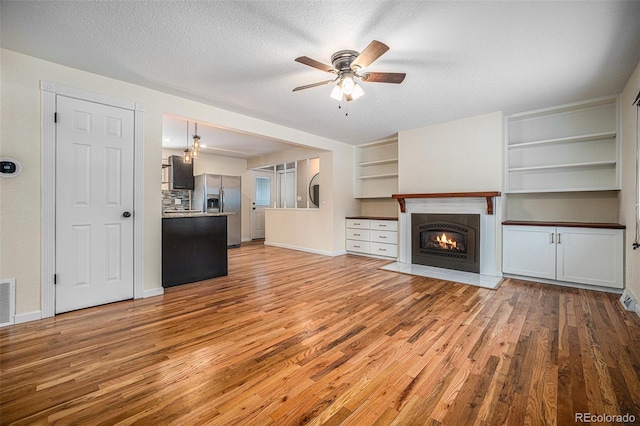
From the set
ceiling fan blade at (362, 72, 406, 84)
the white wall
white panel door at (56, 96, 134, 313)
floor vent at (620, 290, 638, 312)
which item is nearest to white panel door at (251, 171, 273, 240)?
the white wall

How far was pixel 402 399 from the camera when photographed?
4.93ft

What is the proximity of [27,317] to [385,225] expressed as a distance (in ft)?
16.7

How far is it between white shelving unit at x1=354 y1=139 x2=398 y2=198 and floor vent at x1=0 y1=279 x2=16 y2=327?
553cm

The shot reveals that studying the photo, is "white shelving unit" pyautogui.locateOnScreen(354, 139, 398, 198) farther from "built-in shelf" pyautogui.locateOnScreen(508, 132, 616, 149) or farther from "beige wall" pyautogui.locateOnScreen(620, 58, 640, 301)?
"beige wall" pyautogui.locateOnScreen(620, 58, 640, 301)

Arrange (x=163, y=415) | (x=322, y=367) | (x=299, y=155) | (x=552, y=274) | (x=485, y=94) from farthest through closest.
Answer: (x=299, y=155) → (x=552, y=274) → (x=485, y=94) → (x=322, y=367) → (x=163, y=415)

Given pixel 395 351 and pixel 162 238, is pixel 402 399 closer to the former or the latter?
pixel 395 351

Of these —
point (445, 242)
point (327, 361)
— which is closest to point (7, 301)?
point (327, 361)

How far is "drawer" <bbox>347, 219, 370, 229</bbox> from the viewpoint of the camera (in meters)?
5.76

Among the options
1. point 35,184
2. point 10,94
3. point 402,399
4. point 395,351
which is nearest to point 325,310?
point 395,351

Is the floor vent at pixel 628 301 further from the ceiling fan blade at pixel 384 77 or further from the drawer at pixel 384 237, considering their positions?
the ceiling fan blade at pixel 384 77

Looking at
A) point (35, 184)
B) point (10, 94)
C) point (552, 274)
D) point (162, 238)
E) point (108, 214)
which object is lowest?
point (552, 274)

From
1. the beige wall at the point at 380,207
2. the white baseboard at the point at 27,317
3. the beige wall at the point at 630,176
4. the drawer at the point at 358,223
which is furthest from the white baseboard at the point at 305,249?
the white baseboard at the point at 27,317

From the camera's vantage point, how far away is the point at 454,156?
442 cm

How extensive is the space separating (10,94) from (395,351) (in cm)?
404
